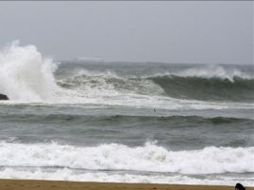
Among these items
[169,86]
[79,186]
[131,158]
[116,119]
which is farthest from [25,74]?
[79,186]

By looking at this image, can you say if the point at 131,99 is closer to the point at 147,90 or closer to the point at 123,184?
the point at 147,90

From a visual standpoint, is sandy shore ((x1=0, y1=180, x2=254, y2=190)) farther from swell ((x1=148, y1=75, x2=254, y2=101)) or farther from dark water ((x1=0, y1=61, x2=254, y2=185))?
swell ((x1=148, y1=75, x2=254, y2=101))

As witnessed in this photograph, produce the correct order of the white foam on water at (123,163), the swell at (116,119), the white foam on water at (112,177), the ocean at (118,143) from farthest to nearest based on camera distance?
the swell at (116,119)
the ocean at (118,143)
the white foam on water at (123,163)
the white foam on water at (112,177)

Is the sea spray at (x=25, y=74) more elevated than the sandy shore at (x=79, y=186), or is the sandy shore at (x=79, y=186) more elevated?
the sea spray at (x=25, y=74)

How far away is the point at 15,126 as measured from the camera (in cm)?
1470

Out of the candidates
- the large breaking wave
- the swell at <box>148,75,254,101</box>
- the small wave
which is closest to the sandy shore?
the small wave

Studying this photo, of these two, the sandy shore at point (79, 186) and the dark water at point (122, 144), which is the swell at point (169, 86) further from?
the sandy shore at point (79, 186)

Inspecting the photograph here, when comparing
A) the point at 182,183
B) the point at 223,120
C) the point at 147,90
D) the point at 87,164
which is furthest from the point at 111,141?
the point at 147,90

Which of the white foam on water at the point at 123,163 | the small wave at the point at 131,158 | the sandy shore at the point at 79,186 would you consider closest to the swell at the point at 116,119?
the white foam on water at the point at 123,163

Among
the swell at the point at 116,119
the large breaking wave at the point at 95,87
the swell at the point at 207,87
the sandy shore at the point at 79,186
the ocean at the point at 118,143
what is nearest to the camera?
the sandy shore at the point at 79,186

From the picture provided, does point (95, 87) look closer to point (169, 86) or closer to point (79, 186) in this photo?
point (169, 86)

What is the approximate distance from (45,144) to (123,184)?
12.0ft

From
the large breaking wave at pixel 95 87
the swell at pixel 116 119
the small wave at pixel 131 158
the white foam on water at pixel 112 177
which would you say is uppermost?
the large breaking wave at pixel 95 87

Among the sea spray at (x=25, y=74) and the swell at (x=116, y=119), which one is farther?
the sea spray at (x=25, y=74)
